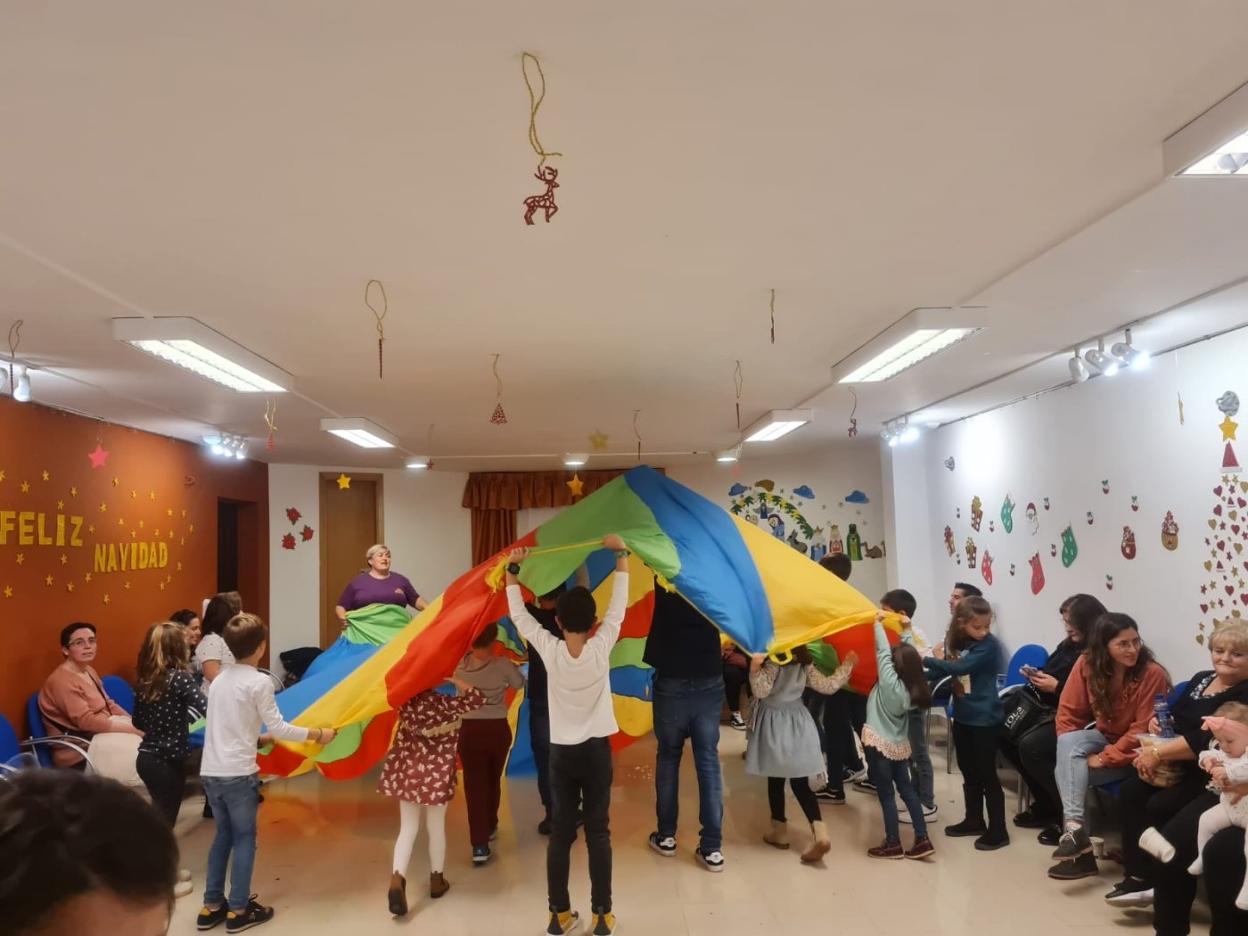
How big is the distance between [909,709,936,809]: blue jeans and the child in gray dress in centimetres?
49

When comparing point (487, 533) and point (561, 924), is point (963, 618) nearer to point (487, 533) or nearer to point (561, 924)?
point (561, 924)

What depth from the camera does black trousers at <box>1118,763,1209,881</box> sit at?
357cm

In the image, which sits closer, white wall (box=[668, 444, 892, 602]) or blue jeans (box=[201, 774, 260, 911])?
blue jeans (box=[201, 774, 260, 911])

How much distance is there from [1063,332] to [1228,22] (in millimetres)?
2843

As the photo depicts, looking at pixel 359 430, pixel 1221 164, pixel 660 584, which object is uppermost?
pixel 1221 164

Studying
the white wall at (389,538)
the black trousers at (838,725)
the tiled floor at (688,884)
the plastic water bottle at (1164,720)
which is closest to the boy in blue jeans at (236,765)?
the tiled floor at (688,884)

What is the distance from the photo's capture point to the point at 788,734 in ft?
14.0

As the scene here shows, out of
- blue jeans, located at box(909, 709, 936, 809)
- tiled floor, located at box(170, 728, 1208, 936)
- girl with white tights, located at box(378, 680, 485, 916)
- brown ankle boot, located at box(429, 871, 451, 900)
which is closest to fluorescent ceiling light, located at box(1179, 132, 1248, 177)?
tiled floor, located at box(170, 728, 1208, 936)

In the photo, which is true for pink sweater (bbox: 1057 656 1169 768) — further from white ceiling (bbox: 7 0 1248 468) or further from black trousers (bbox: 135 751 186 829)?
black trousers (bbox: 135 751 186 829)

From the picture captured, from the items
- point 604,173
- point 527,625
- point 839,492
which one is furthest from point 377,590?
point 839,492

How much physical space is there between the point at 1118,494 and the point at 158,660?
17.6ft

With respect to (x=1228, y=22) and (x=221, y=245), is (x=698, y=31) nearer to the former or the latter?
(x=1228, y=22)

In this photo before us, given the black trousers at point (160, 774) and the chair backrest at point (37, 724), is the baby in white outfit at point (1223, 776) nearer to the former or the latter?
the black trousers at point (160, 774)

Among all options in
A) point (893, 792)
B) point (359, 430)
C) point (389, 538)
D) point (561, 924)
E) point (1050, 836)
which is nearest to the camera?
point (561, 924)
